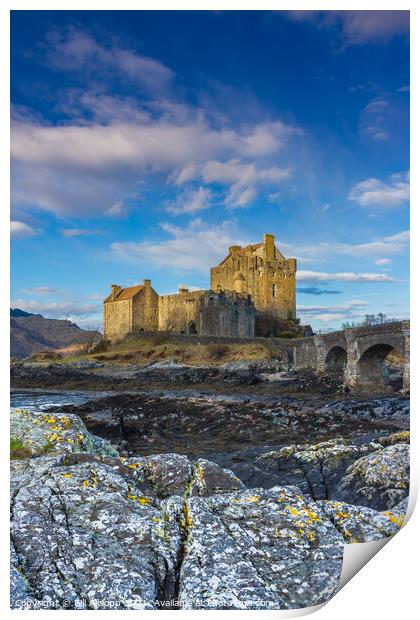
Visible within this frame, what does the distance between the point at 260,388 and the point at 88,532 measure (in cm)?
1841

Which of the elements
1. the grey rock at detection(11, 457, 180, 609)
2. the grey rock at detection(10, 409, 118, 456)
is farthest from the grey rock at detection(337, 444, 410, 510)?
the grey rock at detection(10, 409, 118, 456)

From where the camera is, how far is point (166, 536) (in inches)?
121

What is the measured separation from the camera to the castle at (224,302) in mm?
37094

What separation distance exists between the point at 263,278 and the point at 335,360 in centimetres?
1986

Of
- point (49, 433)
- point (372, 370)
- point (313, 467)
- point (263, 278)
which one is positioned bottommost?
point (313, 467)

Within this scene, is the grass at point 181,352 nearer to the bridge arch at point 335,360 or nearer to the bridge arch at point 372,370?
the bridge arch at point 335,360

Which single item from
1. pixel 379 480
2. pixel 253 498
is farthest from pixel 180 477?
pixel 379 480

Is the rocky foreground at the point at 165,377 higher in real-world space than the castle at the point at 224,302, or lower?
lower

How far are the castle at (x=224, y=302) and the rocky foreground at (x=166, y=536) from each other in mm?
31567

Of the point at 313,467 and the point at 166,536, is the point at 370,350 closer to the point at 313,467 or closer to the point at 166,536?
the point at 313,467

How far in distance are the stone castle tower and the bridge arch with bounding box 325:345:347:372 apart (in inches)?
724

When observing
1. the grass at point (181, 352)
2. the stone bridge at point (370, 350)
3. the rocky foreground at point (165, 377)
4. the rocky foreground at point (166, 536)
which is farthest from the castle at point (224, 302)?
the rocky foreground at point (166, 536)

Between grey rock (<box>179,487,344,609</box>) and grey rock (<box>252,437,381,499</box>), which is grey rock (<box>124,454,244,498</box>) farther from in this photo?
grey rock (<box>252,437,381,499</box>)
